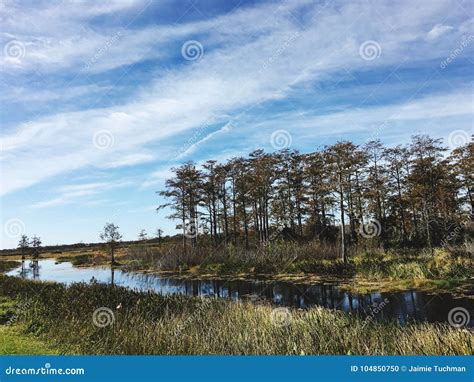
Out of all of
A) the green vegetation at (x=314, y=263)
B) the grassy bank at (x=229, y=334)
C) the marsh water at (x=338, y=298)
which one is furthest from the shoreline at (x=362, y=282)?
the grassy bank at (x=229, y=334)

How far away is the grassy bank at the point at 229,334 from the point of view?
7785 mm

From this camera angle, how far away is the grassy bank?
7785 mm

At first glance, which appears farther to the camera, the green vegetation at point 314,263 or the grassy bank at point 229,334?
the green vegetation at point 314,263

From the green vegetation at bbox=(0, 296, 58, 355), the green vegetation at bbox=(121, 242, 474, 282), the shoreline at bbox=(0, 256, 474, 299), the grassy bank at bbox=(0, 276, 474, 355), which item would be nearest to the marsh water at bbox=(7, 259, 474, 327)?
the shoreline at bbox=(0, 256, 474, 299)

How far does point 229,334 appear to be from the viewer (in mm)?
9328

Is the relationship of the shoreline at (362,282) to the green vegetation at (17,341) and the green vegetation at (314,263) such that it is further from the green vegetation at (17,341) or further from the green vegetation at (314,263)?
the green vegetation at (17,341)

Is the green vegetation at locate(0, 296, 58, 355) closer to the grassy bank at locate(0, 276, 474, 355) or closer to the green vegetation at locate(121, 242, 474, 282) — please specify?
the grassy bank at locate(0, 276, 474, 355)

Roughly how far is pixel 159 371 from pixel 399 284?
52.0 ft

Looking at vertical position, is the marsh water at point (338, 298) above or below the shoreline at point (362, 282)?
below

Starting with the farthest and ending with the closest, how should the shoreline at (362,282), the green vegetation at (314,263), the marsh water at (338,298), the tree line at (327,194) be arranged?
the tree line at (327,194), the green vegetation at (314,263), the shoreline at (362,282), the marsh water at (338,298)

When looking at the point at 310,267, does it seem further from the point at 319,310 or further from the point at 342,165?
the point at 319,310

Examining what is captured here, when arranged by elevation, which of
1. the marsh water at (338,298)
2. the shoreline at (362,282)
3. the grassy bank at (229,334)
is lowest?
the marsh water at (338,298)

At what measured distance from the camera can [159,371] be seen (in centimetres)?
672

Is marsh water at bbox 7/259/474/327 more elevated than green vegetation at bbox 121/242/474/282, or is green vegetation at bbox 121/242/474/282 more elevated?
green vegetation at bbox 121/242/474/282
